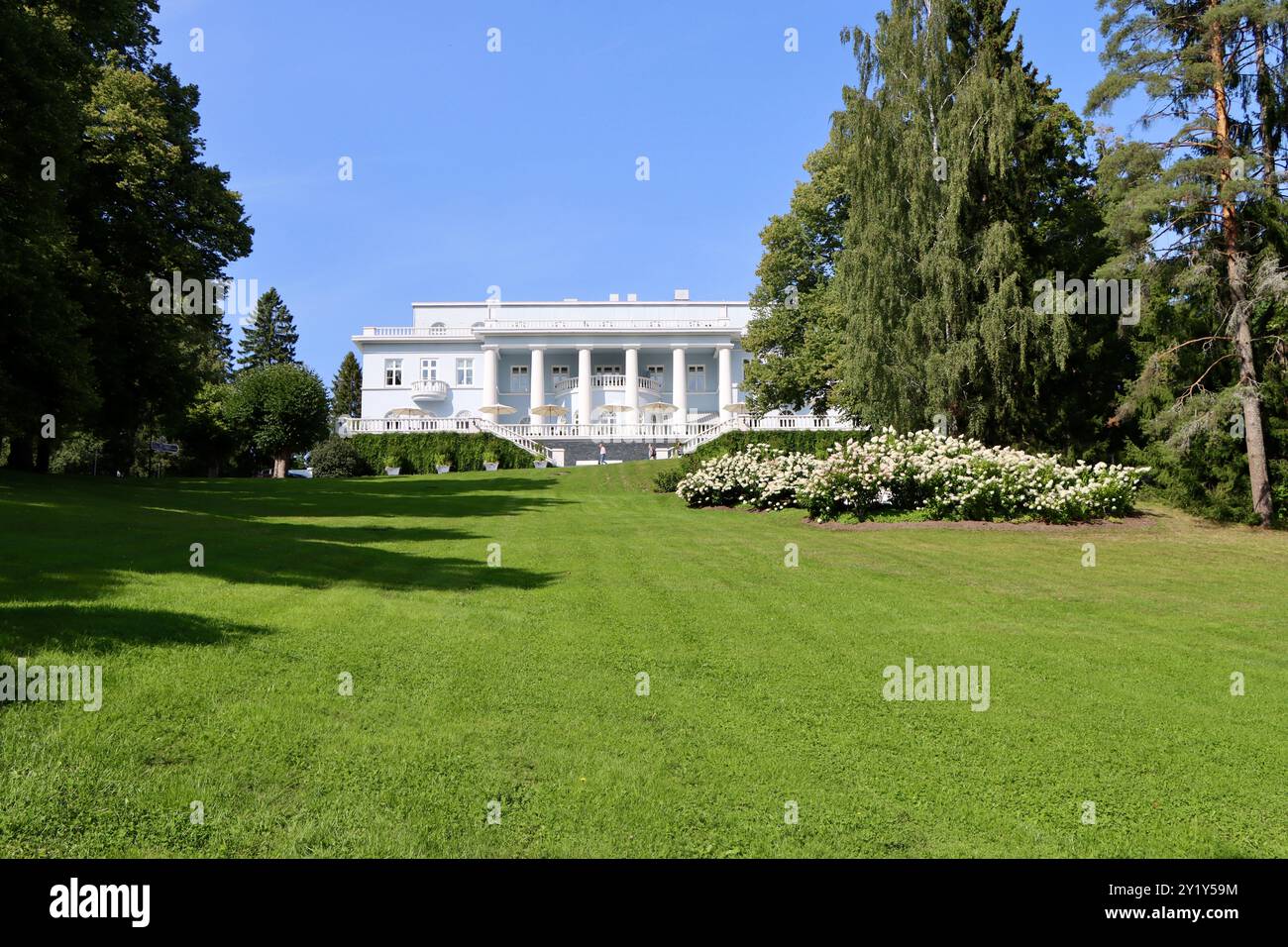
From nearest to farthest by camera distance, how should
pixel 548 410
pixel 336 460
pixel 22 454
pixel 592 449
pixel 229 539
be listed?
1. pixel 229 539
2. pixel 22 454
3. pixel 336 460
4. pixel 592 449
5. pixel 548 410

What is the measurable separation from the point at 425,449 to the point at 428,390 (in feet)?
81.7

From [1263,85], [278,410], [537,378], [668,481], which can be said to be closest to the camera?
[1263,85]

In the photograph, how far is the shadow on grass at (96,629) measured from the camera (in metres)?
6.23

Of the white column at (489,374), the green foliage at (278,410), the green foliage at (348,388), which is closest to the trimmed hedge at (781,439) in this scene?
the green foliage at (278,410)

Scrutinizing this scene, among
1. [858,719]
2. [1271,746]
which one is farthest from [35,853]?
[1271,746]

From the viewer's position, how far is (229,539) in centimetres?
1261

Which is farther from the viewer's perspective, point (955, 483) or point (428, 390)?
point (428, 390)

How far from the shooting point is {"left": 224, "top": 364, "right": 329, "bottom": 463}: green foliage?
133 ft

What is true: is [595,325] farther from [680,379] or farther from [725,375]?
[725,375]

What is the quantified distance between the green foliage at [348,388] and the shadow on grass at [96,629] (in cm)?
7572

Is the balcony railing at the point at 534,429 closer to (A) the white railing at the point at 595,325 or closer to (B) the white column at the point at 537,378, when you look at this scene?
(B) the white column at the point at 537,378

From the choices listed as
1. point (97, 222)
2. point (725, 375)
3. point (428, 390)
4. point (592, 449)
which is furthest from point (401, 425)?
point (725, 375)

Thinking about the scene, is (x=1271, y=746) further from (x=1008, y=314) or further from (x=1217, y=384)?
(x=1008, y=314)
